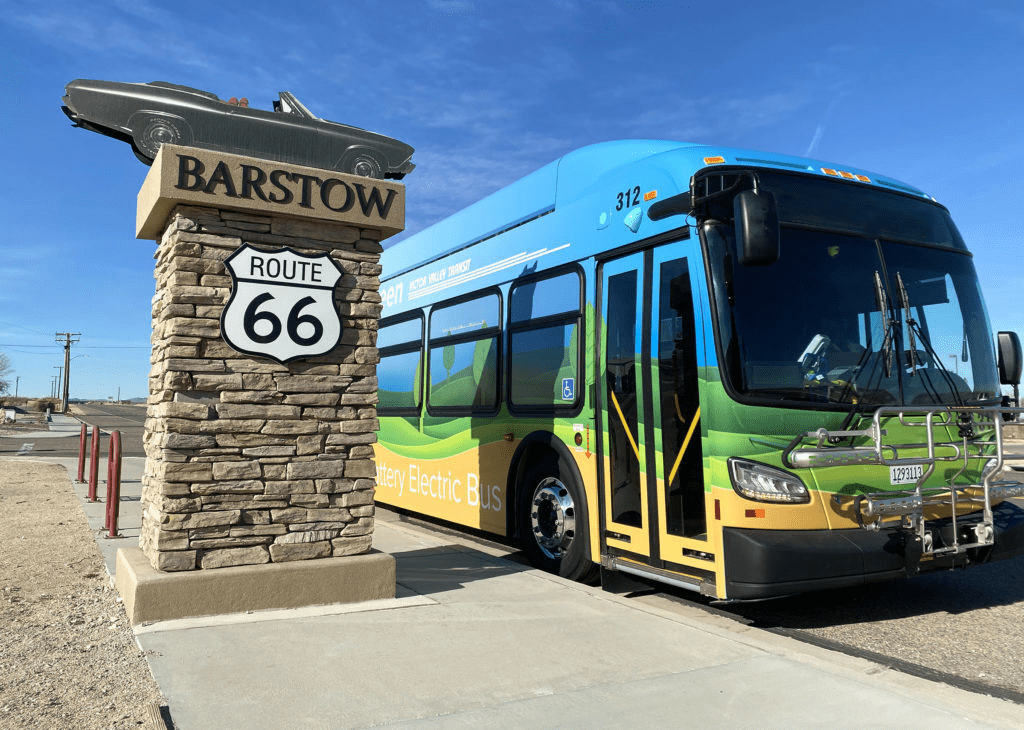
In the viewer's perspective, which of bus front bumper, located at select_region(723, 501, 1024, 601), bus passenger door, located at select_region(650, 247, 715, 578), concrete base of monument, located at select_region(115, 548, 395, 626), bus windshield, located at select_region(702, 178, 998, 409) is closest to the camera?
bus front bumper, located at select_region(723, 501, 1024, 601)

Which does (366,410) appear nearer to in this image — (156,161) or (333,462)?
(333,462)

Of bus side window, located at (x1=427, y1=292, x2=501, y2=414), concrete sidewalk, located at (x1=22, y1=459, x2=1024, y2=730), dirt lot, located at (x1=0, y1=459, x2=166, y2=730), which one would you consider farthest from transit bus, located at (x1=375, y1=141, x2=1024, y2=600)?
dirt lot, located at (x1=0, y1=459, x2=166, y2=730)

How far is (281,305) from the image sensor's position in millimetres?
5621

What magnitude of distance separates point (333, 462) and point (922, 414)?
4046 mm

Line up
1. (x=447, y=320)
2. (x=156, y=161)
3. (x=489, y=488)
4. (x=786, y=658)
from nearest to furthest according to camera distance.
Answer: (x=786, y=658), (x=156, y=161), (x=489, y=488), (x=447, y=320)

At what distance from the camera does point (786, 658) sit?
14.8 feet

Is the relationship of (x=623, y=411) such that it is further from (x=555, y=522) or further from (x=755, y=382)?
(x=555, y=522)

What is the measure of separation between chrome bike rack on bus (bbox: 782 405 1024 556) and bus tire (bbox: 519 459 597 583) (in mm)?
2044

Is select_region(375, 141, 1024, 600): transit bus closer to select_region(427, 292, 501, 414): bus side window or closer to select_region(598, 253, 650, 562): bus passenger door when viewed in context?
select_region(598, 253, 650, 562): bus passenger door

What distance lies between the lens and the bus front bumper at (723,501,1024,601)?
4809 mm

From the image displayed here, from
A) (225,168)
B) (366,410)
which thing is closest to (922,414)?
(366,410)

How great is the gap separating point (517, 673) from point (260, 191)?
141 inches

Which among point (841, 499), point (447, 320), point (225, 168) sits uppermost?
point (225, 168)

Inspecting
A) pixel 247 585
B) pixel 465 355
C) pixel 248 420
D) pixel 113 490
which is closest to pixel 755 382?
pixel 248 420
